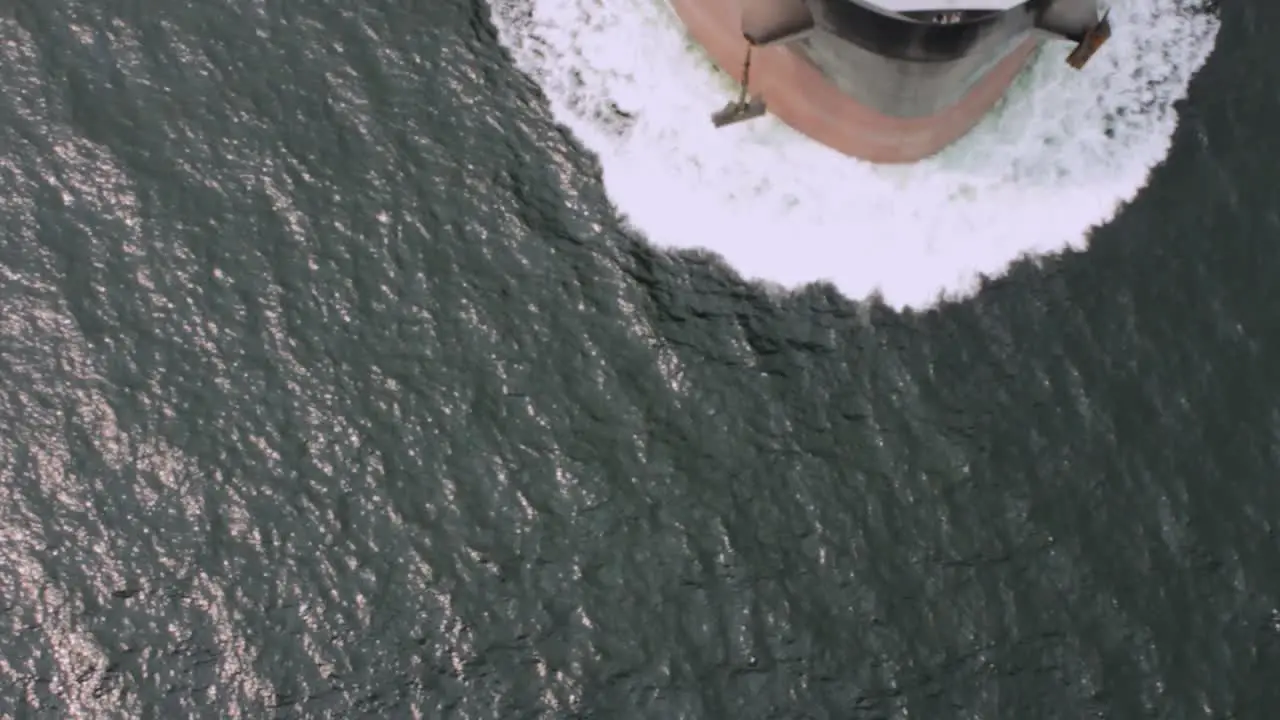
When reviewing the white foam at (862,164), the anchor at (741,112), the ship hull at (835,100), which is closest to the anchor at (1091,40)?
the ship hull at (835,100)

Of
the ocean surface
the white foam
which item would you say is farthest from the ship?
the ocean surface

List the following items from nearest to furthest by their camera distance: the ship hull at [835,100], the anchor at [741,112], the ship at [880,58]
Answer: the ship at [880,58] < the ship hull at [835,100] < the anchor at [741,112]

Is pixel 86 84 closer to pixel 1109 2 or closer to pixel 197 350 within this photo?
pixel 197 350

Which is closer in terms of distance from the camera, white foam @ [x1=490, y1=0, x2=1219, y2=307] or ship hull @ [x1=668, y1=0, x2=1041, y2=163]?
white foam @ [x1=490, y1=0, x2=1219, y2=307]

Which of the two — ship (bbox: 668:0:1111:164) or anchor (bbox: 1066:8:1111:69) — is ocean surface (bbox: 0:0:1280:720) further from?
anchor (bbox: 1066:8:1111:69)

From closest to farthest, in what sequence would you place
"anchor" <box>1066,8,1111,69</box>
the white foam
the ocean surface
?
the ocean surface < "anchor" <box>1066,8,1111,69</box> < the white foam

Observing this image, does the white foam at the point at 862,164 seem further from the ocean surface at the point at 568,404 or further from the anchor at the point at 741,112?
the anchor at the point at 741,112
